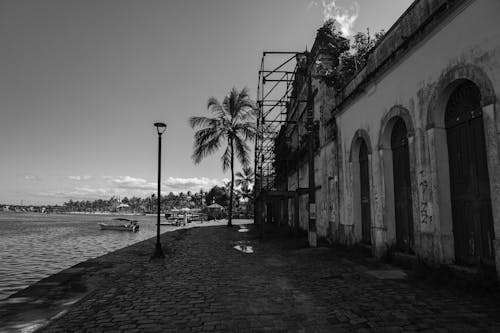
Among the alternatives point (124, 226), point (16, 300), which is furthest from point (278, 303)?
point (124, 226)

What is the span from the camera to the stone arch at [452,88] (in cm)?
555

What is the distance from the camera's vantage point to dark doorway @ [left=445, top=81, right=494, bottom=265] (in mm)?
6062

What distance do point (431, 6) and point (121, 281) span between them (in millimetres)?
8979

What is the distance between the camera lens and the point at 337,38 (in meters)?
15.2

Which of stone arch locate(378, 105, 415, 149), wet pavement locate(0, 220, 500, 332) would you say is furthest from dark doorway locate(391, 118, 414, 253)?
wet pavement locate(0, 220, 500, 332)

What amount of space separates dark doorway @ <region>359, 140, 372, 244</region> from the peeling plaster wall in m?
0.29

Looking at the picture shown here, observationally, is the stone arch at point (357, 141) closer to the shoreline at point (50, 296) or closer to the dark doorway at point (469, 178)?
the dark doorway at point (469, 178)

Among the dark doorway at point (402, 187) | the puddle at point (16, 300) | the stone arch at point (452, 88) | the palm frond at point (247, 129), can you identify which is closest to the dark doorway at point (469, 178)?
the stone arch at point (452, 88)

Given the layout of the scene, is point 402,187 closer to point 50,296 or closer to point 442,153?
point 442,153

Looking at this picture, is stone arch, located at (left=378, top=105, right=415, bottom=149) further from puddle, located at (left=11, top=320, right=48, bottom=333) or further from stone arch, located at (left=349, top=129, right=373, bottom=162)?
puddle, located at (left=11, top=320, right=48, bottom=333)

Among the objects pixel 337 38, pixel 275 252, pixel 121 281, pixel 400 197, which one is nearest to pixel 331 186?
pixel 275 252

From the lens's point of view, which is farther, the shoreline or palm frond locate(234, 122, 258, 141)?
palm frond locate(234, 122, 258, 141)

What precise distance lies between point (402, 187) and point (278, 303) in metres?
5.33

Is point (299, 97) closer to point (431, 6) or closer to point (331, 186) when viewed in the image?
point (331, 186)
